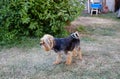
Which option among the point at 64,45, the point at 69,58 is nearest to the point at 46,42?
the point at 64,45

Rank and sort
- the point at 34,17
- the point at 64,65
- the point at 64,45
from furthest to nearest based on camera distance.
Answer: the point at 34,17, the point at 64,65, the point at 64,45

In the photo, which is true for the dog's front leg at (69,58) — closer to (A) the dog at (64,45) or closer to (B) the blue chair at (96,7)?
(A) the dog at (64,45)

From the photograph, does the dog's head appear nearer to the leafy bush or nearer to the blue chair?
the leafy bush

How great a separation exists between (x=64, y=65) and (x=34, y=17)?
6.94 feet

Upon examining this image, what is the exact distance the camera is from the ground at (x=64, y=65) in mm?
3723

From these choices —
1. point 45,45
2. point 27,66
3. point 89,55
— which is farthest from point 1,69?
point 89,55

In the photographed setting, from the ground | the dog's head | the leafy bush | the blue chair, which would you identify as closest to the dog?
the dog's head

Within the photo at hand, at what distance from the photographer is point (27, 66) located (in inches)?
162

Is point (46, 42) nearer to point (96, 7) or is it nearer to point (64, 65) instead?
point (64, 65)

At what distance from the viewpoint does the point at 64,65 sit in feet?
13.4

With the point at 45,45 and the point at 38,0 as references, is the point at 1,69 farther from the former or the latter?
the point at 38,0

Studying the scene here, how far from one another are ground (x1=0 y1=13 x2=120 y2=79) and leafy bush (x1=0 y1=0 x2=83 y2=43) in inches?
22.2

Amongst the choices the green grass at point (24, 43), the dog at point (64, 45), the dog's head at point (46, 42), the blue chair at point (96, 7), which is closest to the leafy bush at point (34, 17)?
the green grass at point (24, 43)

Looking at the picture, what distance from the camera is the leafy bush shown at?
5613 mm
